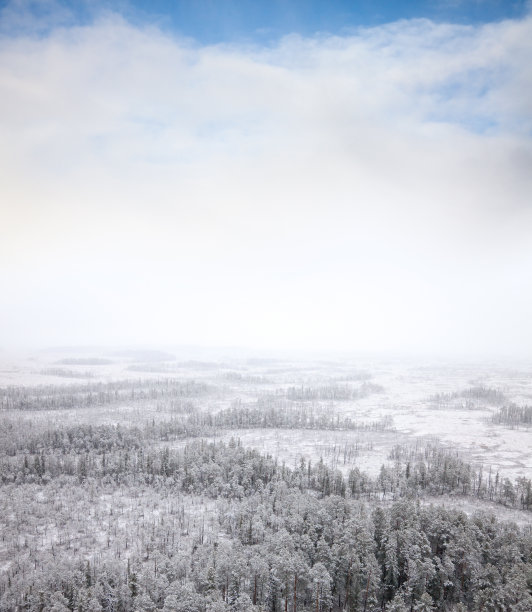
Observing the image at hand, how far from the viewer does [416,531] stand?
51.1 m

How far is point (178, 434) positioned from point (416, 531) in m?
87.6

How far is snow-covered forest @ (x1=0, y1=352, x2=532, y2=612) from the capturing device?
4622 centimetres

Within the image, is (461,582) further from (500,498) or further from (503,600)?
(500,498)

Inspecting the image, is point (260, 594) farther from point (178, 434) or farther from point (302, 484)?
point (178, 434)

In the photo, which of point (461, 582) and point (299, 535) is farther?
point (299, 535)

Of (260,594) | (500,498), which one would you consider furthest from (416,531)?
(500,498)

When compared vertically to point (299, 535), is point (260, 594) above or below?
below

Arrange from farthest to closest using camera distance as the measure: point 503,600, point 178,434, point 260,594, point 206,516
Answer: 1. point 178,434
2. point 206,516
3. point 260,594
4. point 503,600

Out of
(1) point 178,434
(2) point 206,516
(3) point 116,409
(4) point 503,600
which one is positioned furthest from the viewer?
(3) point 116,409

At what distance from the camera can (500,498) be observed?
7838 centimetres

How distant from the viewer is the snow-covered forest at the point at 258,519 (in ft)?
152

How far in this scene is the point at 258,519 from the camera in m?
62.3

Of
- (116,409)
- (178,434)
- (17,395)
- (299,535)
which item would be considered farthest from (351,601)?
(17,395)

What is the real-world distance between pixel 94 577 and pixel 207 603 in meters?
16.9
